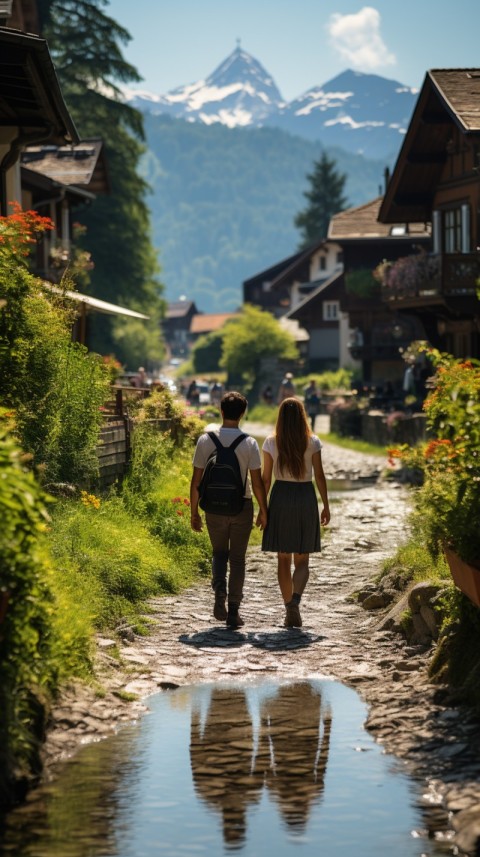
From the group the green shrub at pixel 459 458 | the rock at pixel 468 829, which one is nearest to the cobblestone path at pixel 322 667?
the rock at pixel 468 829

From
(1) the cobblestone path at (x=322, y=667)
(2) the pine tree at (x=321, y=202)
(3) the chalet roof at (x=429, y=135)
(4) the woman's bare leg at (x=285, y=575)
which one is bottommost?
(1) the cobblestone path at (x=322, y=667)

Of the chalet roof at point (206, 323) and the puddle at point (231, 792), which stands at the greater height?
the chalet roof at point (206, 323)

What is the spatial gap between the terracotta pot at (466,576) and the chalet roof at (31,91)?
910 centimetres

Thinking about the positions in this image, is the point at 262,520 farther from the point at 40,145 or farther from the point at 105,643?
the point at 40,145

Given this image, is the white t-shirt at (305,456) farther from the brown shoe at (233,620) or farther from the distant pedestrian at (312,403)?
the distant pedestrian at (312,403)

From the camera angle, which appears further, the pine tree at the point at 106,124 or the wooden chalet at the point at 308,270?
the wooden chalet at the point at 308,270

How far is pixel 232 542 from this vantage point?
40.0 feet

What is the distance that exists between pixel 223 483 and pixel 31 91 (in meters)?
7.99

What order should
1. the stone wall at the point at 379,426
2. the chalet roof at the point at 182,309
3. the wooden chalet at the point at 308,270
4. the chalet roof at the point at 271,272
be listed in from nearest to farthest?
1. the stone wall at the point at 379,426
2. the wooden chalet at the point at 308,270
3. the chalet roof at the point at 271,272
4. the chalet roof at the point at 182,309

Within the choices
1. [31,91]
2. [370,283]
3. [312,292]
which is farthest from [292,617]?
[312,292]

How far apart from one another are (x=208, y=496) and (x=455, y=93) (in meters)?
21.1

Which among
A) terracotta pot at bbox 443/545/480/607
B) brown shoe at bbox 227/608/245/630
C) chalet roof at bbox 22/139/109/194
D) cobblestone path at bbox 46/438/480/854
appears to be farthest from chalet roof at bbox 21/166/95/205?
terracotta pot at bbox 443/545/480/607

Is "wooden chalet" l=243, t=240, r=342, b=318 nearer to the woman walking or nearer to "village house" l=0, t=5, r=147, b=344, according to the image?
"village house" l=0, t=5, r=147, b=344

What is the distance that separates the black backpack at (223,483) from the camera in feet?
39.0
